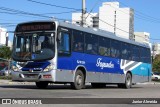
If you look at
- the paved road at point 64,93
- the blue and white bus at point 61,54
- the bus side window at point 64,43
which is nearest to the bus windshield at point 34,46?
the blue and white bus at point 61,54

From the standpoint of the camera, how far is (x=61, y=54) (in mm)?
21031

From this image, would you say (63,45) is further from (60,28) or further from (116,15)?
(116,15)

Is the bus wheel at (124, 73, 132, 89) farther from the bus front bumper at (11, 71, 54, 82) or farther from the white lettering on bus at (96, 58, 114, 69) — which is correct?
the bus front bumper at (11, 71, 54, 82)

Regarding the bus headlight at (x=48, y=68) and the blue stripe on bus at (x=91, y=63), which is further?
the blue stripe on bus at (x=91, y=63)

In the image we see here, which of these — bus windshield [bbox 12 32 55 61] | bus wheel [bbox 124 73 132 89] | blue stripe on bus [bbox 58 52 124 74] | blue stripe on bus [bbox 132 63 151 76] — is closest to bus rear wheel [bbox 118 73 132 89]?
bus wheel [bbox 124 73 132 89]

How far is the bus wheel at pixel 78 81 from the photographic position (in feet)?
72.8

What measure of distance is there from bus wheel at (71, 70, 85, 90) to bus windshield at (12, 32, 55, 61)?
240 centimetres

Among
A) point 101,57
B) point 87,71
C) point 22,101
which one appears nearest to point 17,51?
point 87,71

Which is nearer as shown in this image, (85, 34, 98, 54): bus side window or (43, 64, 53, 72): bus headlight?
(43, 64, 53, 72): bus headlight

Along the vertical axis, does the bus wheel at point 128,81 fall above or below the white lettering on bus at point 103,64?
below

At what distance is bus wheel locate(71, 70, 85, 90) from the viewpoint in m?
22.2

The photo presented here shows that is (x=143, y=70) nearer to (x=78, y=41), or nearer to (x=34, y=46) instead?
(x=78, y=41)

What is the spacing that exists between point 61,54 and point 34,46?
1.40 m

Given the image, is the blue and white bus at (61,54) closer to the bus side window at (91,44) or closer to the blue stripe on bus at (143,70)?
the bus side window at (91,44)
